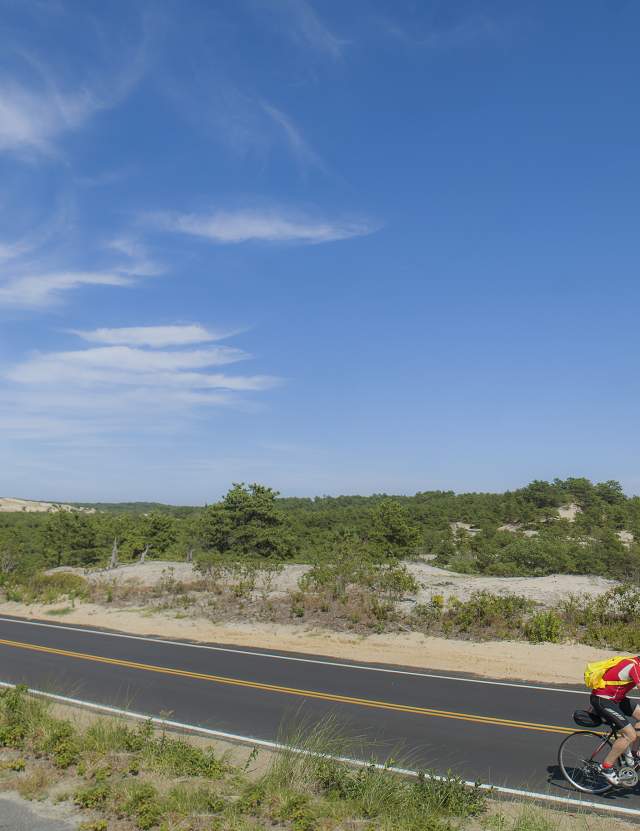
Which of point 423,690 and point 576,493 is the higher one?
point 576,493

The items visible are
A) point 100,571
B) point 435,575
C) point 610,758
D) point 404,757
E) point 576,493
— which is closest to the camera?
point 610,758

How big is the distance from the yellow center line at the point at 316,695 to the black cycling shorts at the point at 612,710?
2888 mm

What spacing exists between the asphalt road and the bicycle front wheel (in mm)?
169

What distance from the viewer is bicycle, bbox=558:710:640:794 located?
7605mm

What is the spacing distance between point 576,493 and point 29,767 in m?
63.1

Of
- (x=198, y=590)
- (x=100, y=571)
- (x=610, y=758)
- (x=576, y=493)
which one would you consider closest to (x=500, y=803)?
(x=610, y=758)

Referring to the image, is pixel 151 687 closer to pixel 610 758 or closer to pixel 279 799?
pixel 279 799

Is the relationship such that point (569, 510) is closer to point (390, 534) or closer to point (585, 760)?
point (390, 534)

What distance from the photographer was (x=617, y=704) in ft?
25.2

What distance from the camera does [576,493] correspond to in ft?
209

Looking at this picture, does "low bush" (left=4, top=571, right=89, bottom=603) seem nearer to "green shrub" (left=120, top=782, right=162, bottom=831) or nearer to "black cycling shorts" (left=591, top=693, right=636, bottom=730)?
"green shrub" (left=120, top=782, right=162, bottom=831)

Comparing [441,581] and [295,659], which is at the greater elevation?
[441,581]

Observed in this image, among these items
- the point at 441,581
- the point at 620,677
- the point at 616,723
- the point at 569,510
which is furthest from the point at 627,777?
the point at 569,510

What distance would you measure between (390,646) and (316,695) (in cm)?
590
